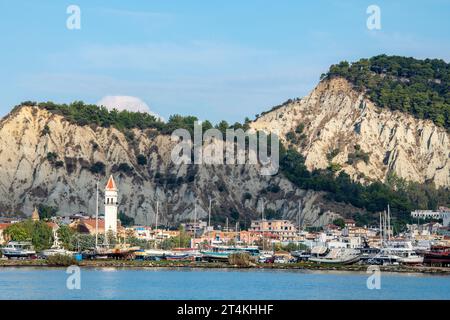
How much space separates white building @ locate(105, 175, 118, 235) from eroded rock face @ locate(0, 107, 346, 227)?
611 inches

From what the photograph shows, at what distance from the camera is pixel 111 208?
157 metres

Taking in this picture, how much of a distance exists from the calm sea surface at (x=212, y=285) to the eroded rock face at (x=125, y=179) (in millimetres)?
65166

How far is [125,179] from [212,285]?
95857mm

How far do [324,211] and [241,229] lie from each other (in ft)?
52.4

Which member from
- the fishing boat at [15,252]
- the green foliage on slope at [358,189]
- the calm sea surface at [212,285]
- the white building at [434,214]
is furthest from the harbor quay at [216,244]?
the calm sea surface at [212,285]

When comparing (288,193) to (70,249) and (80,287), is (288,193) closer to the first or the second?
(70,249)

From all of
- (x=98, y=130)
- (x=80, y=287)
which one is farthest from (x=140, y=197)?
(x=80, y=287)

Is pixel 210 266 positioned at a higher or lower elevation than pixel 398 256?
lower

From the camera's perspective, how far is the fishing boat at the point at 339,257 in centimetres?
12419

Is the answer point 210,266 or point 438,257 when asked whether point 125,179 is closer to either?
point 210,266

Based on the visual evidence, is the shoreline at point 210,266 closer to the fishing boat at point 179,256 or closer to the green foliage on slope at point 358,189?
the fishing boat at point 179,256

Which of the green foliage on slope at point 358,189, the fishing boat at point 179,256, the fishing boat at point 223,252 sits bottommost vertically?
the fishing boat at point 179,256

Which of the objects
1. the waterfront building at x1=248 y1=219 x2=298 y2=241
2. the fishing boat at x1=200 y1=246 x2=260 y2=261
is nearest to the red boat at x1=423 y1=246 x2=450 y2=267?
the fishing boat at x1=200 y1=246 x2=260 y2=261

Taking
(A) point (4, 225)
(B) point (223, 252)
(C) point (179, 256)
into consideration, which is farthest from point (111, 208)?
(B) point (223, 252)
